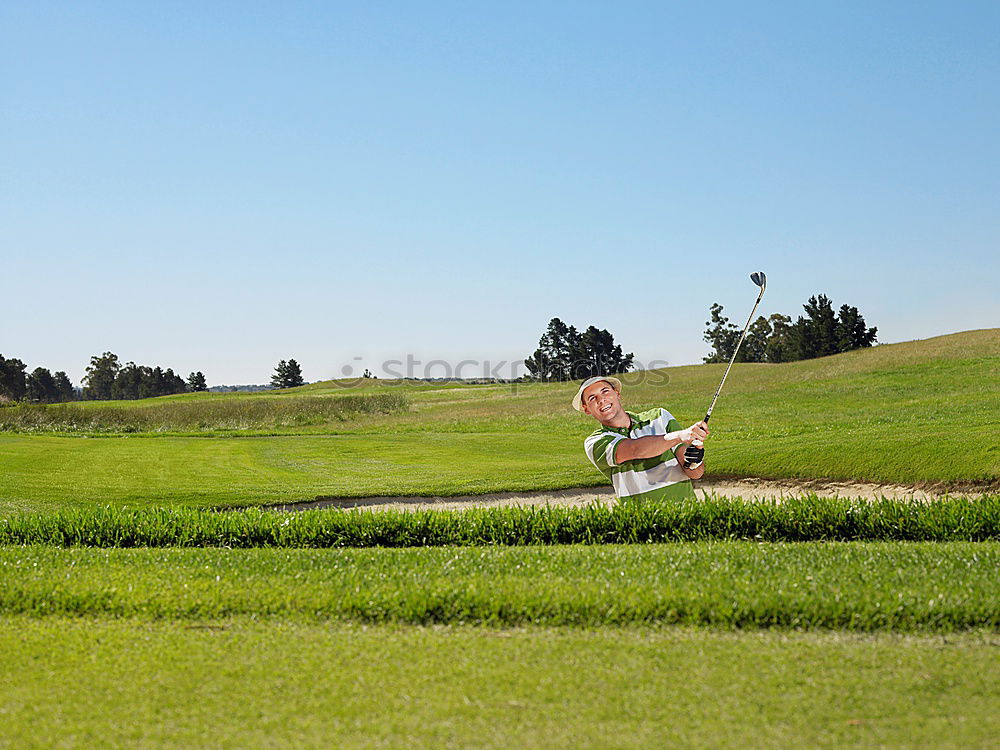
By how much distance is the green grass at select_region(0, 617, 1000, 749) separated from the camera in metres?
3.85

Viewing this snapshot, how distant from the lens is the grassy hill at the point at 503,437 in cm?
1512

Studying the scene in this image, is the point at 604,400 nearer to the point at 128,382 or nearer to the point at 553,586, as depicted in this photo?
the point at 553,586

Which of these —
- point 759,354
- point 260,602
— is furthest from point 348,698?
point 759,354

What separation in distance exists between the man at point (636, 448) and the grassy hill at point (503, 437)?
5.92 m

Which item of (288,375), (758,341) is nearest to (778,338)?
(758,341)

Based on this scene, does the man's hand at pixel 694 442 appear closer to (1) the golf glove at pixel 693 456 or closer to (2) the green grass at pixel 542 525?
(1) the golf glove at pixel 693 456

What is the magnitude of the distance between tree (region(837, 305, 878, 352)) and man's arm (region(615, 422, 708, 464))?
8459cm

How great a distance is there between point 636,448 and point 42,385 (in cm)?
10965

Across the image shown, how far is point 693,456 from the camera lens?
30.2 feet

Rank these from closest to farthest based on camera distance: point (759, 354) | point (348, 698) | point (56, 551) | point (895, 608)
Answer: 1. point (348, 698)
2. point (895, 608)
3. point (56, 551)
4. point (759, 354)

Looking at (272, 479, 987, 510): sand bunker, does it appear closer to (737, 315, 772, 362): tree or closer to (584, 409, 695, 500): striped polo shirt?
(584, 409, 695, 500): striped polo shirt

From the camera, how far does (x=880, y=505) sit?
29.7 feet

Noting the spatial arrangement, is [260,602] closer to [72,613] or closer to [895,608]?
[72,613]

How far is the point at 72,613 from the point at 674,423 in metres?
5.79
